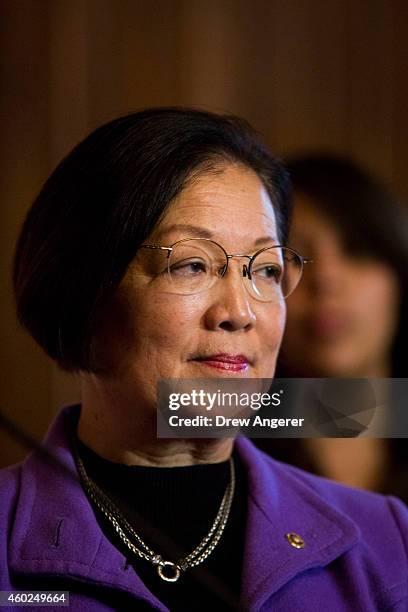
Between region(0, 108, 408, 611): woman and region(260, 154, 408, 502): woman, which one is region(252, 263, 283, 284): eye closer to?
region(0, 108, 408, 611): woman

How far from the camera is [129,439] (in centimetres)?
116

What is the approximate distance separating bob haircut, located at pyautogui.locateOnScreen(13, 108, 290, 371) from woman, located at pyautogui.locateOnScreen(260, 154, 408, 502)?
0.37 metres

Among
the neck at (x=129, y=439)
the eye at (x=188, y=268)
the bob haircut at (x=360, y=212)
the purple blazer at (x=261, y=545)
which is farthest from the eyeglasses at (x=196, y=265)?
the bob haircut at (x=360, y=212)

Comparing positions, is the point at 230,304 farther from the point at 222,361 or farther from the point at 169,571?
the point at 169,571

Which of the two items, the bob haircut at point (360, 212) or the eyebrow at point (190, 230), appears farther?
the bob haircut at point (360, 212)

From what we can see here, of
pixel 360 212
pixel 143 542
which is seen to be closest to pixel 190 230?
pixel 143 542

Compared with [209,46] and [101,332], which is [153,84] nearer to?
[209,46]

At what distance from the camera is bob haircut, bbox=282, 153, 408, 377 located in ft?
5.32

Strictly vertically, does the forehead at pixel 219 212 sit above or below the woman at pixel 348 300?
above

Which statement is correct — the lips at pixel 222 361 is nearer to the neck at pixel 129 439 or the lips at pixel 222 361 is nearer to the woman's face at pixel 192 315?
the woman's face at pixel 192 315

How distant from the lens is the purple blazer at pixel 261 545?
3.40ft

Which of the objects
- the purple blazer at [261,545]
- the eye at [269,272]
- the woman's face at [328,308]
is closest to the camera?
the purple blazer at [261,545]

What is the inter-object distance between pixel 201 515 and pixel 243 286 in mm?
325

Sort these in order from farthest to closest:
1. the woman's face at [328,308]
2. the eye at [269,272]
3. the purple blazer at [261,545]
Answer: the woman's face at [328,308] < the eye at [269,272] < the purple blazer at [261,545]
